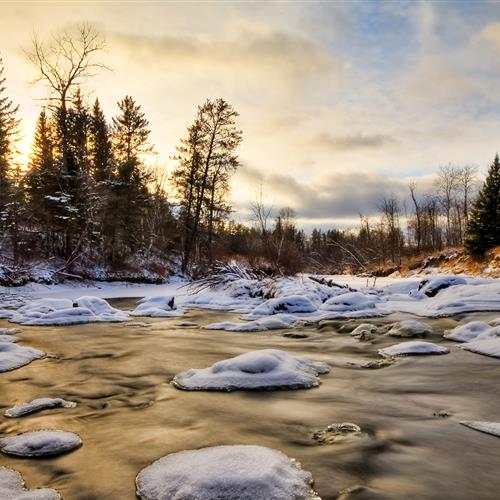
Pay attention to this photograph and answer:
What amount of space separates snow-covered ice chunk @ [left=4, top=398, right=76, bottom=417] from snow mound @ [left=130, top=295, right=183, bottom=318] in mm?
6937

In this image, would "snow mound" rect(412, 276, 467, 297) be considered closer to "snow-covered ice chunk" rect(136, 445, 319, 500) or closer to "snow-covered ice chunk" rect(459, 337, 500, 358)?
"snow-covered ice chunk" rect(459, 337, 500, 358)

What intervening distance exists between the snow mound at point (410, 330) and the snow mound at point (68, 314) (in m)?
5.85

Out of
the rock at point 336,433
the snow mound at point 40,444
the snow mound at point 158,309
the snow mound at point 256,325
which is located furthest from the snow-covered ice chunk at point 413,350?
the snow mound at point 158,309

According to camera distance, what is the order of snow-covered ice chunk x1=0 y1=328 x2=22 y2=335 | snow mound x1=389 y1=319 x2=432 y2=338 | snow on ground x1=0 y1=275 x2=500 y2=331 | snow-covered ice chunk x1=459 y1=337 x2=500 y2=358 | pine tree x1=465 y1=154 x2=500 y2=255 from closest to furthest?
1. snow-covered ice chunk x1=459 y1=337 x2=500 y2=358
2. snow mound x1=389 y1=319 x2=432 y2=338
3. snow-covered ice chunk x1=0 y1=328 x2=22 y2=335
4. snow on ground x1=0 y1=275 x2=500 y2=331
5. pine tree x1=465 y1=154 x2=500 y2=255

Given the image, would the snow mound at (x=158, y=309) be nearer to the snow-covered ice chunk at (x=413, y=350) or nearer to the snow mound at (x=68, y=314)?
the snow mound at (x=68, y=314)

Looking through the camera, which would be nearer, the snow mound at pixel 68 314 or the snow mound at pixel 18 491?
the snow mound at pixel 18 491

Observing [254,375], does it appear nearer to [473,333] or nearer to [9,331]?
[473,333]

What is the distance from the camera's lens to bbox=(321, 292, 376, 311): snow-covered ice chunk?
34.0ft

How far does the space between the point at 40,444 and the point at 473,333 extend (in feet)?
19.9

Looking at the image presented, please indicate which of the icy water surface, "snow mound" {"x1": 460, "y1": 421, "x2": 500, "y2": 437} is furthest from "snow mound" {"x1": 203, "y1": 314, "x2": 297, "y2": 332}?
"snow mound" {"x1": 460, "y1": 421, "x2": 500, "y2": 437}

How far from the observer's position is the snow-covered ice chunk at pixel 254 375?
4.07m

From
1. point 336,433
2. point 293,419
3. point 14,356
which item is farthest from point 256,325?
point 336,433

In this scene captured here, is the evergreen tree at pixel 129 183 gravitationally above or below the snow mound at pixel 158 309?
above

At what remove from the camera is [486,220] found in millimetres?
26125
